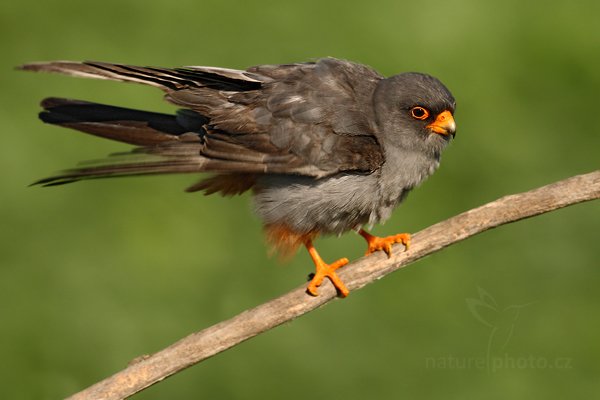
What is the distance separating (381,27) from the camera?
14.2m

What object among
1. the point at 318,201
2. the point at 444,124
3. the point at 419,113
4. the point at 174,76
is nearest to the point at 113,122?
the point at 174,76

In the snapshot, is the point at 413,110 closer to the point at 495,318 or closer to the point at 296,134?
the point at 296,134

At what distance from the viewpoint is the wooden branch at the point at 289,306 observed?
8.07m

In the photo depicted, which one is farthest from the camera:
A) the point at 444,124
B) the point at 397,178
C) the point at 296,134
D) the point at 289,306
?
the point at 444,124

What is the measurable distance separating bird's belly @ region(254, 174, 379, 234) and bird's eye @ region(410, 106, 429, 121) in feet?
1.99

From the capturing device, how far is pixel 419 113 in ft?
30.5

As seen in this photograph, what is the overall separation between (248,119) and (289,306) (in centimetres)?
149

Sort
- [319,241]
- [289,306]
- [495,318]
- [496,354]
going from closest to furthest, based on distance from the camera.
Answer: [289,306] → [496,354] → [495,318] → [319,241]

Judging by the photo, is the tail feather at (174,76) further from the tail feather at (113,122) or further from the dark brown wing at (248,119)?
the tail feather at (113,122)

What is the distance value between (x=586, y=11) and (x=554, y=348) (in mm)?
5026

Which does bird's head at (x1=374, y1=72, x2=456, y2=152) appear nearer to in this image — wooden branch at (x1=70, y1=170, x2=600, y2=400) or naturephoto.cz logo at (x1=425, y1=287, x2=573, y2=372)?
wooden branch at (x1=70, y1=170, x2=600, y2=400)

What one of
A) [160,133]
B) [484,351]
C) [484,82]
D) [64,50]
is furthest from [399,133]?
[64,50]

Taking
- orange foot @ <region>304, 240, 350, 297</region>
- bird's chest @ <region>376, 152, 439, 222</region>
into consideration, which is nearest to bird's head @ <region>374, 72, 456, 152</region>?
bird's chest @ <region>376, 152, 439, 222</region>

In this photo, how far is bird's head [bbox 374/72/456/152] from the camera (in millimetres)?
9180
